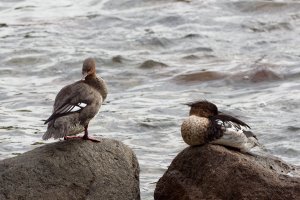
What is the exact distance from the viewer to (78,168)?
7.30 meters

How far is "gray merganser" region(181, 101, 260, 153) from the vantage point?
291 inches

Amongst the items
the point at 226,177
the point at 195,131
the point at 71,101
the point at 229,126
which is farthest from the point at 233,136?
the point at 71,101

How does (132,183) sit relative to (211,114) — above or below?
below

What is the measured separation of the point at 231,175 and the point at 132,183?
3.06 ft

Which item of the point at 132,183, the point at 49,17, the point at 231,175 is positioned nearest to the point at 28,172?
the point at 132,183

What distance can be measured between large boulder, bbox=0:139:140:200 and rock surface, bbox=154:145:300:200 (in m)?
0.39

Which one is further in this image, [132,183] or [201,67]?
[201,67]

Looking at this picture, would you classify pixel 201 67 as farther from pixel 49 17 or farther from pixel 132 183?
pixel 132 183

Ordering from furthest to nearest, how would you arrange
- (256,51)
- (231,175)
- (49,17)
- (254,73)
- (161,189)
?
(49,17)
(256,51)
(254,73)
(161,189)
(231,175)

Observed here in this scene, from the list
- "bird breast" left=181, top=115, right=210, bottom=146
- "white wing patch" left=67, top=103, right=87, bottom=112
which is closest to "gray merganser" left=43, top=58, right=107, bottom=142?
"white wing patch" left=67, top=103, right=87, bottom=112

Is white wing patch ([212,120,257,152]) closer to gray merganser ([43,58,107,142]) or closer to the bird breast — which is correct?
the bird breast

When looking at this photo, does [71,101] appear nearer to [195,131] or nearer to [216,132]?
[195,131]

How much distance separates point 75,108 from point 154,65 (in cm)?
675

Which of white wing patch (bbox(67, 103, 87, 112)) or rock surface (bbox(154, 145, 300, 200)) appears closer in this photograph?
rock surface (bbox(154, 145, 300, 200))
